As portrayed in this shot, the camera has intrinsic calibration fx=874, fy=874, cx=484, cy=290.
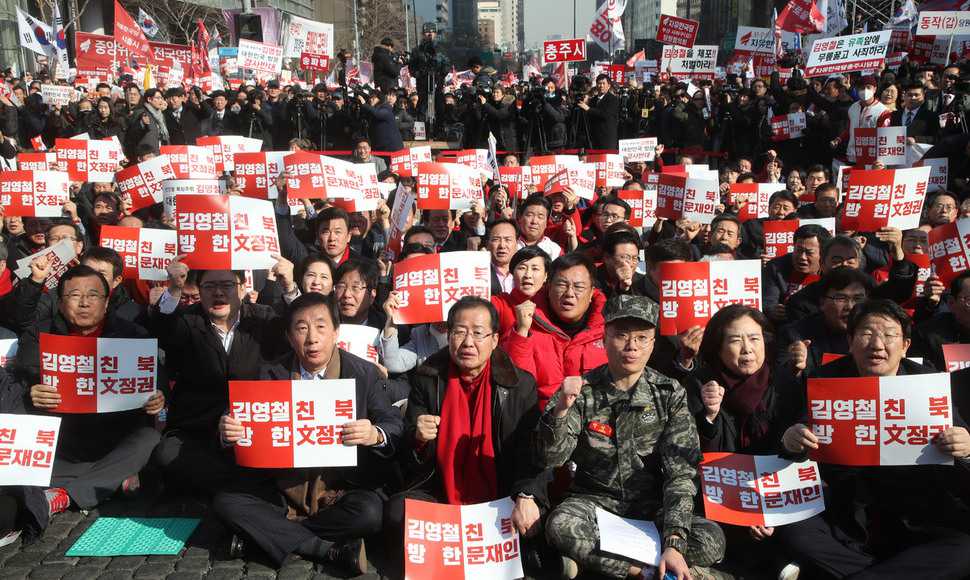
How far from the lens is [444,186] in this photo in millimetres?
8773

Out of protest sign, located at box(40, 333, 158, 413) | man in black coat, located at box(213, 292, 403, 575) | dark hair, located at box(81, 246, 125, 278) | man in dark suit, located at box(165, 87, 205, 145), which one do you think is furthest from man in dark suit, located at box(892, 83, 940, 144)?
man in dark suit, located at box(165, 87, 205, 145)

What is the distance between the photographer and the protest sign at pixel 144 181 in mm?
9172

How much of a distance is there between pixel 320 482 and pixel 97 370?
4.74 ft

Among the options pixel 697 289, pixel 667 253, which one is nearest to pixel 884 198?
pixel 667 253

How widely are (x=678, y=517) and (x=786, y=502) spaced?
642 mm

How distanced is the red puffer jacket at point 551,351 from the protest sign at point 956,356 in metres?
1.84

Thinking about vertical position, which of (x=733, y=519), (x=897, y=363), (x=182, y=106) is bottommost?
(x=733, y=519)

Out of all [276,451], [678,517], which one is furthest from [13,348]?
[678,517]

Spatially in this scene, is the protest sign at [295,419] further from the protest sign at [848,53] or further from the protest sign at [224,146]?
the protest sign at [848,53]

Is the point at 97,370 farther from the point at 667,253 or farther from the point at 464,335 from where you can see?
the point at 667,253

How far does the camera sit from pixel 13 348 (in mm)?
5598

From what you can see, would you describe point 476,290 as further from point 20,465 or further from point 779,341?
point 20,465

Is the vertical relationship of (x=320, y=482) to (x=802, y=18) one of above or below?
below

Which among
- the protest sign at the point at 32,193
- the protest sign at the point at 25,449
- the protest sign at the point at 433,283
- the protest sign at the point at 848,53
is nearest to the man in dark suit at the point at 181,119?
the protest sign at the point at 32,193
